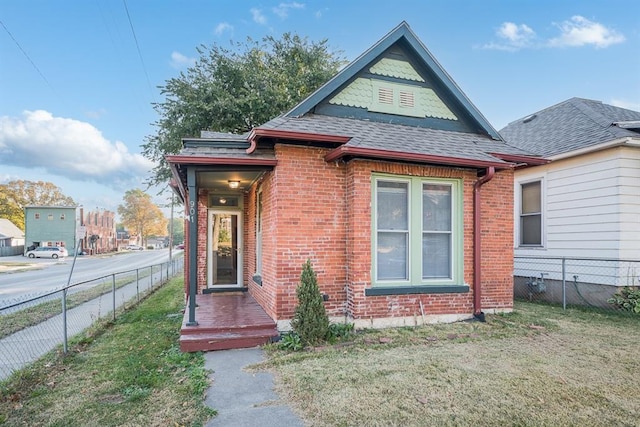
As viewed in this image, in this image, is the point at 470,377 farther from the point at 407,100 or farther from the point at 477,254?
the point at 407,100

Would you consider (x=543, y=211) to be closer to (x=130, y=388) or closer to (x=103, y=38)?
(x=130, y=388)

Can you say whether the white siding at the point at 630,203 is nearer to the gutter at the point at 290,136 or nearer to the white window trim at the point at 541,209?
the white window trim at the point at 541,209

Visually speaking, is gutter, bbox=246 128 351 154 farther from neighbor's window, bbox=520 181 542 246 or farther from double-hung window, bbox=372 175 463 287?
neighbor's window, bbox=520 181 542 246

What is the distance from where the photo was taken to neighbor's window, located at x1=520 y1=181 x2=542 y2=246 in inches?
390

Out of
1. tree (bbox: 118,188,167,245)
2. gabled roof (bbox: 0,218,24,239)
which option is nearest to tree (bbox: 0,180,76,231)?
gabled roof (bbox: 0,218,24,239)

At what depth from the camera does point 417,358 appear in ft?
16.0

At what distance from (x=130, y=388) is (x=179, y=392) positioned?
2.06 ft

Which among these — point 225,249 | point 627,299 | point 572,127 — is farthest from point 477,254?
point 225,249

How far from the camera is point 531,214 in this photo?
10.1 m

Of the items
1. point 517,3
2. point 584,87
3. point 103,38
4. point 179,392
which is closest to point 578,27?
point 517,3

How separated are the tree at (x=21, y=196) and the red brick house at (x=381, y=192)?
241ft

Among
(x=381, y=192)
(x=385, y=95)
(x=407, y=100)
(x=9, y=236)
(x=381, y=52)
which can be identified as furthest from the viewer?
(x=9, y=236)

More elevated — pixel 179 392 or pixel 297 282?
pixel 297 282

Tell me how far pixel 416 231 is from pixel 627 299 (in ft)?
17.3
